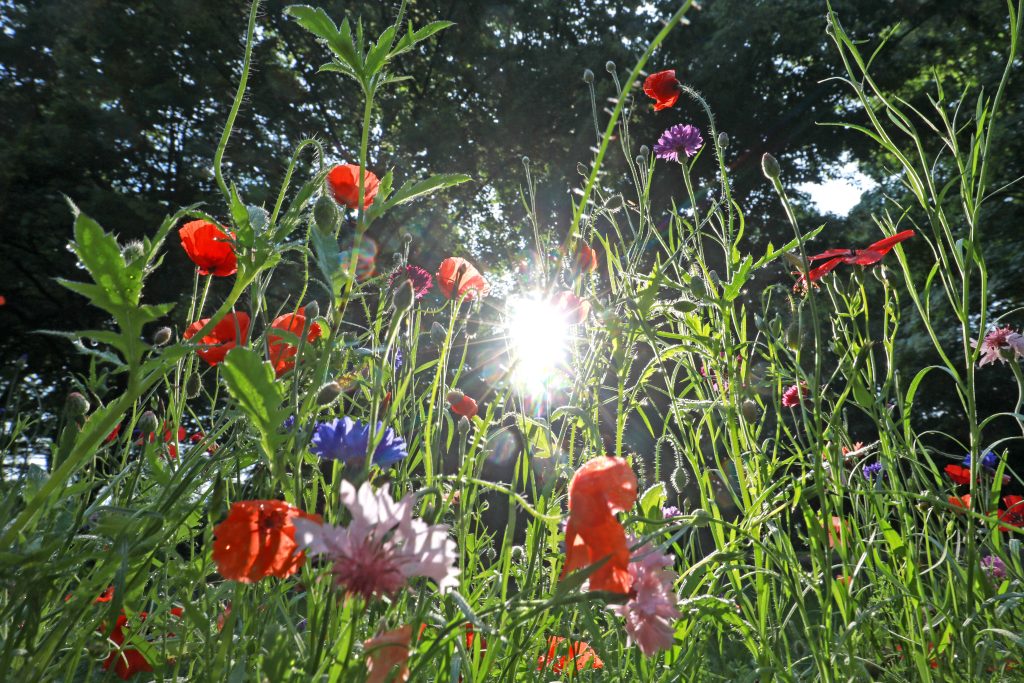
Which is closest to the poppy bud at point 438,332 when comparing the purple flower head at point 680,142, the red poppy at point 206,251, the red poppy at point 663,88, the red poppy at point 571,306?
the red poppy at point 571,306

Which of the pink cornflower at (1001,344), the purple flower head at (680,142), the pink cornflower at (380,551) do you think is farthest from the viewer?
the purple flower head at (680,142)

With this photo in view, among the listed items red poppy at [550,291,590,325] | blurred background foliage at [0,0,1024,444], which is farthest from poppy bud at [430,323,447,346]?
blurred background foliage at [0,0,1024,444]

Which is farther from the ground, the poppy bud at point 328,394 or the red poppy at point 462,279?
the red poppy at point 462,279

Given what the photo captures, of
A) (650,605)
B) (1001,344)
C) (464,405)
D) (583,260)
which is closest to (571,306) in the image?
(583,260)

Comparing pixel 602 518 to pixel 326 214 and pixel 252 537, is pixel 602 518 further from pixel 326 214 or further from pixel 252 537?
pixel 326 214

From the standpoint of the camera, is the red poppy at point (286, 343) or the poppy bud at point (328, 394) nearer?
the poppy bud at point (328, 394)

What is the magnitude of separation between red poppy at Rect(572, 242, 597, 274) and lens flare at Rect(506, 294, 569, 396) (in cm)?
9

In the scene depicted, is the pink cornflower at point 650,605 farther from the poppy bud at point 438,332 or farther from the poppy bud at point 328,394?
the poppy bud at point 438,332

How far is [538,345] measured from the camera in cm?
89

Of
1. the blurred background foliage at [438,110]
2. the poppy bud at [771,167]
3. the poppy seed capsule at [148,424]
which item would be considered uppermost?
the blurred background foliage at [438,110]

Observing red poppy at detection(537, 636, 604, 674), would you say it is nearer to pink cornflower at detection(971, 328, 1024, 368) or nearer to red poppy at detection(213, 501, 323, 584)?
red poppy at detection(213, 501, 323, 584)

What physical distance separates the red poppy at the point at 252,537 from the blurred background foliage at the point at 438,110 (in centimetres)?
664

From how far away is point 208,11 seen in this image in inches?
329

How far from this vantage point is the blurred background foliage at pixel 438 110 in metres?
7.79
